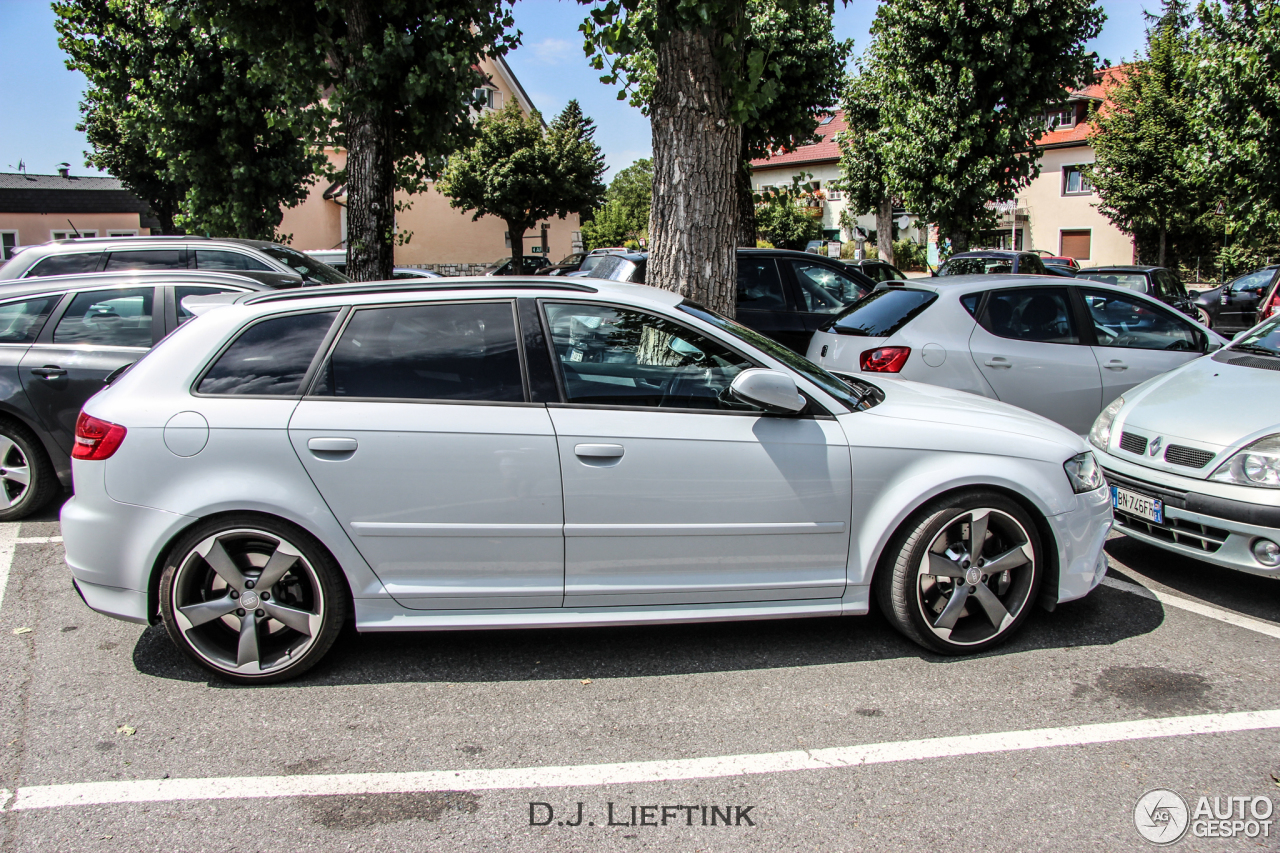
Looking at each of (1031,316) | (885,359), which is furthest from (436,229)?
(1031,316)

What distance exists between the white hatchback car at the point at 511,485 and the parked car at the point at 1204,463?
116 cm

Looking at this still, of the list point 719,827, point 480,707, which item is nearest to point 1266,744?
point 719,827

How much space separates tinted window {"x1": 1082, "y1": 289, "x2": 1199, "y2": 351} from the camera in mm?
7125

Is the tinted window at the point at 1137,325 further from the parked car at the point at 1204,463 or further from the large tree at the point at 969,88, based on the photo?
the large tree at the point at 969,88

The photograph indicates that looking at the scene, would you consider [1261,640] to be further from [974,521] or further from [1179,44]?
[1179,44]

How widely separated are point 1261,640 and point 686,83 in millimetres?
4879

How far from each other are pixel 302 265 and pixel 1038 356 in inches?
281

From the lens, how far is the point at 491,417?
3572mm

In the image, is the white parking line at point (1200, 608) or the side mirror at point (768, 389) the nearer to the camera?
the side mirror at point (768, 389)

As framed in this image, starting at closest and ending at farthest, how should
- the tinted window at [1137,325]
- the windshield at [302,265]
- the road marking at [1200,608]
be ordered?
the road marking at [1200,608] < the tinted window at [1137,325] < the windshield at [302,265]

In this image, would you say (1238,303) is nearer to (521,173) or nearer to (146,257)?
(146,257)

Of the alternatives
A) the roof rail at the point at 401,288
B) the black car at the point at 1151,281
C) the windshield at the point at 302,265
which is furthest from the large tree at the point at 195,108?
the black car at the point at 1151,281

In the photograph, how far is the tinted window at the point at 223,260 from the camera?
8.87 metres

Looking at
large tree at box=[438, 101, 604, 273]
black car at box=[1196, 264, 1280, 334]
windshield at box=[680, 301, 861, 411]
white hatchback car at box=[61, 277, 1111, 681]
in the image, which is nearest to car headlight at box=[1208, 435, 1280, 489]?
white hatchback car at box=[61, 277, 1111, 681]
